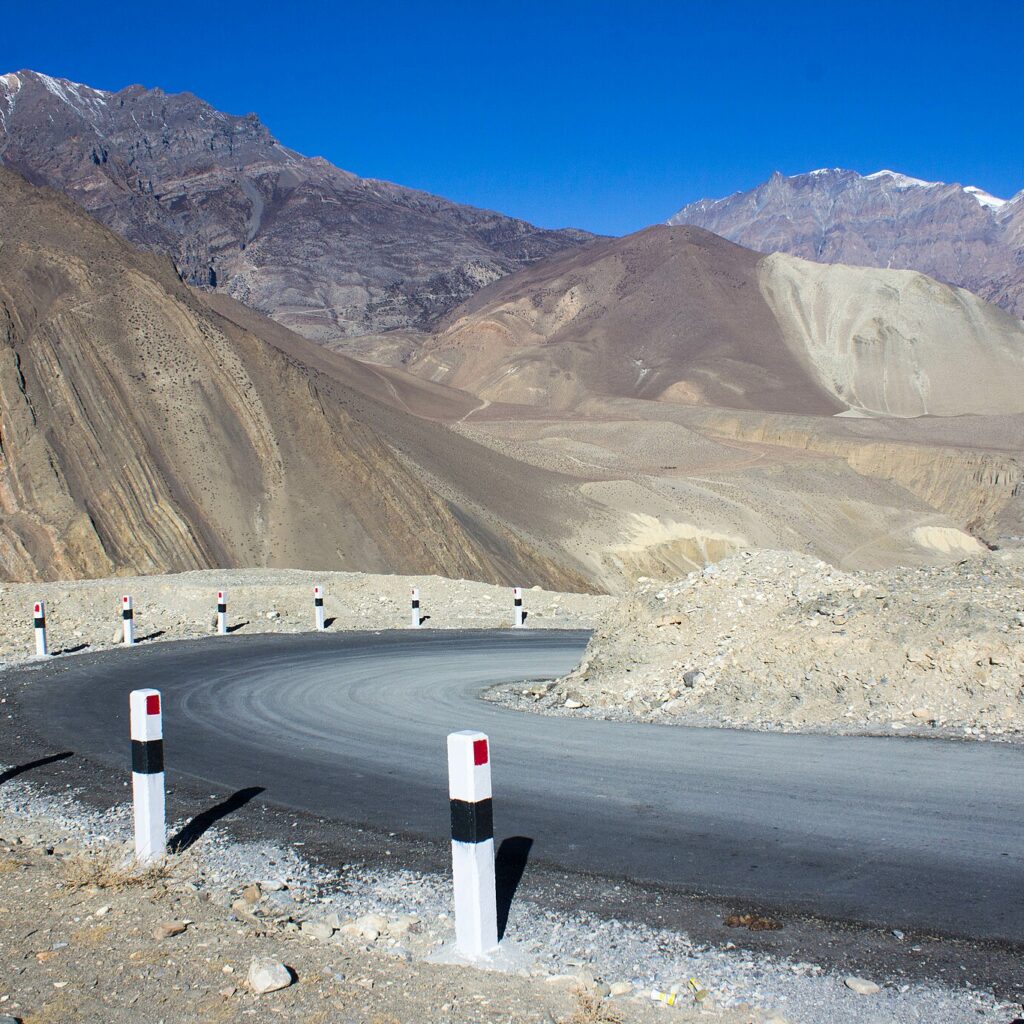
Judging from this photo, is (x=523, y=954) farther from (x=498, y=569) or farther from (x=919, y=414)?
(x=919, y=414)

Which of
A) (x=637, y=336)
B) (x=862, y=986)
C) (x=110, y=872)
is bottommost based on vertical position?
(x=862, y=986)

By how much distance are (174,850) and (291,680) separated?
7.27 metres

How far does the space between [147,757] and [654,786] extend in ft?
10.9

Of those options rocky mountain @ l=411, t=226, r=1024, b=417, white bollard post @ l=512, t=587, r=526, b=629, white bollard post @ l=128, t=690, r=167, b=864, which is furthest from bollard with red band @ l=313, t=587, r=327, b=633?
rocky mountain @ l=411, t=226, r=1024, b=417

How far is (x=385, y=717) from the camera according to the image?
10.7 meters

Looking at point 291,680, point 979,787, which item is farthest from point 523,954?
point 291,680

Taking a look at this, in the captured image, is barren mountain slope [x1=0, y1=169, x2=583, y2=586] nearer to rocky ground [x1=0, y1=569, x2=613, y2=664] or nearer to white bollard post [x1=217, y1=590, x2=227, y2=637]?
rocky ground [x1=0, y1=569, x2=613, y2=664]

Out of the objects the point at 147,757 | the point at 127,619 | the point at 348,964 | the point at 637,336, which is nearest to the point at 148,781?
the point at 147,757

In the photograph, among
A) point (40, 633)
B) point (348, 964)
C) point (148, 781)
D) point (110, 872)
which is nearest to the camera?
point (348, 964)

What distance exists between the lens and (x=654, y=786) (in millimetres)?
7414

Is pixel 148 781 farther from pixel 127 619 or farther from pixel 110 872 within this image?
pixel 127 619

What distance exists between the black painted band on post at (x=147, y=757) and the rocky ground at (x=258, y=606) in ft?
40.2

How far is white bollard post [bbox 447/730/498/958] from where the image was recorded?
4.70m

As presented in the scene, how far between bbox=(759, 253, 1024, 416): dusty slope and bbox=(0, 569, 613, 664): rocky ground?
94678 millimetres
